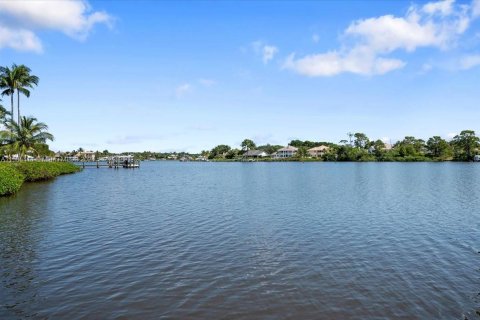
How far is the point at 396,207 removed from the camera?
103ft

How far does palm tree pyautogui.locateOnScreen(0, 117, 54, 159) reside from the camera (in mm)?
67250

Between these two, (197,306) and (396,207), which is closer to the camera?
(197,306)

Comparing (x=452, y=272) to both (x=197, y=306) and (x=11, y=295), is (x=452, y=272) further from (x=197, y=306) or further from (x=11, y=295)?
(x=11, y=295)

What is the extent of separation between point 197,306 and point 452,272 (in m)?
10.2

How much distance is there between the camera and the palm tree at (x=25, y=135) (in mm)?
67250

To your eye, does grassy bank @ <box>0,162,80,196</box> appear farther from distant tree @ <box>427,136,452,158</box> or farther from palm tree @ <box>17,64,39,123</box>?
distant tree @ <box>427,136,452,158</box>

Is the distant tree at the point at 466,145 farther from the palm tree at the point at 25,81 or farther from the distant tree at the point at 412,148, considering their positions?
the palm tree at the point at 25,81

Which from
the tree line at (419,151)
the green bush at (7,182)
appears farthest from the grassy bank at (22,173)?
the tree line at (419,151)

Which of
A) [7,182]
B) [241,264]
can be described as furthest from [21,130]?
[241,264]

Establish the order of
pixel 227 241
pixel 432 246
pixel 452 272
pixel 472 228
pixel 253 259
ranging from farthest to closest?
pixel 472 228 → pixel 227 241 → pixel 432 246 → pixel 253 259 → pixel 452 272

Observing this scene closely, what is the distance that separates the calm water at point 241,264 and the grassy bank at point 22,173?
11359 mm

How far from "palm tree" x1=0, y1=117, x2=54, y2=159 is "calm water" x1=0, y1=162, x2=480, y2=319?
45.3m

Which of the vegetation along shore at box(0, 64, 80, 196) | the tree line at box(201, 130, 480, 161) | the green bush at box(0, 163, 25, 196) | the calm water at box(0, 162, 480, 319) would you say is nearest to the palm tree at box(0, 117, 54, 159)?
the vegetation along shore at box(0, 64, 80, 196)

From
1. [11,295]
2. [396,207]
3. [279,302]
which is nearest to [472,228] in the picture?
[396,207]
